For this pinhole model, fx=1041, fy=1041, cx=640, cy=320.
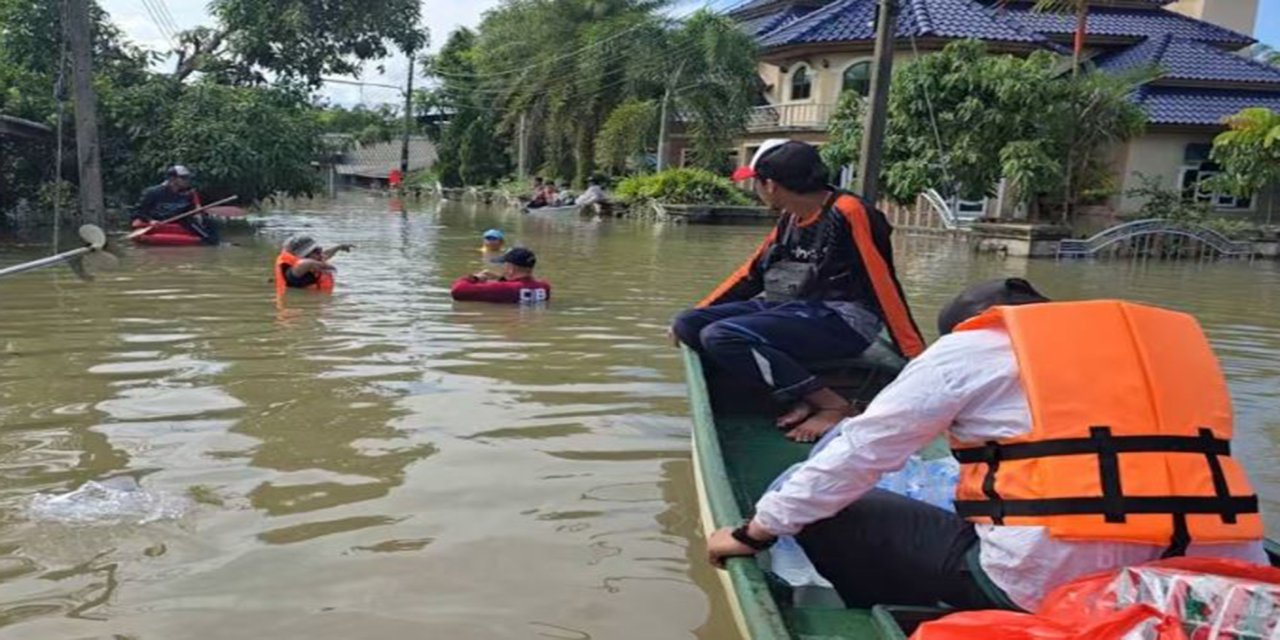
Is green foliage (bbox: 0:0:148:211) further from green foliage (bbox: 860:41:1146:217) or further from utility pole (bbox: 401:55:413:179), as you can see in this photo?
utility pole (bbox: 401:55:413:179)

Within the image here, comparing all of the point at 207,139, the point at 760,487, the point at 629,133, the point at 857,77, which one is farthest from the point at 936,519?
the point at 629,133

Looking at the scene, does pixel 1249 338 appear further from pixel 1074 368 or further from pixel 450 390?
pixel 1074 368

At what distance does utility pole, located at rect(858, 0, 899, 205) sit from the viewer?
9.08 metres

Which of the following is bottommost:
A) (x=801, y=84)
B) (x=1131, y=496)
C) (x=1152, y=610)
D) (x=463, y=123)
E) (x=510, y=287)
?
(x=510, y=287)

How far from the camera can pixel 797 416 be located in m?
5.03

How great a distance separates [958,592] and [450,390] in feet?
15.6

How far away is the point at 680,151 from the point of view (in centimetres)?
3734

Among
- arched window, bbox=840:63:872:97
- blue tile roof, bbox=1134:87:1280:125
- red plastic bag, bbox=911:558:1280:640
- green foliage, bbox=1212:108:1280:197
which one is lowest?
red plastic bag, bbox=911:558:1280:640

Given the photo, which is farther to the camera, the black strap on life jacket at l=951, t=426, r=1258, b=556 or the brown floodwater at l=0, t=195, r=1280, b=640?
the brown floodwater at l=0, t=195, r=1280, b=640

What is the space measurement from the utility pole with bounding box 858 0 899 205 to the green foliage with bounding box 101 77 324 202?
1408 cm

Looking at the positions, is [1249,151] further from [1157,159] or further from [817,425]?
[817,425]

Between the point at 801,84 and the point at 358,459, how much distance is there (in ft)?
99.0

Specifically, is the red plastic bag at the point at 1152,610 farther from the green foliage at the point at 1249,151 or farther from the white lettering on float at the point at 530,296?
the green foliage at the point at 1249,151

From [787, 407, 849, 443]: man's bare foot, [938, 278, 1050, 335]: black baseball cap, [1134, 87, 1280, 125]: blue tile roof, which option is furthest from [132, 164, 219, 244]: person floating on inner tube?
[1134, 87, 1280, 125]: blue tile roof
